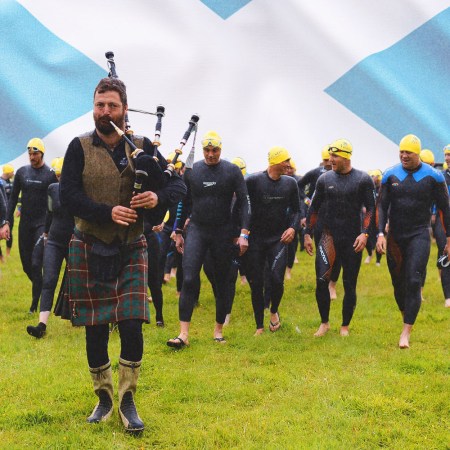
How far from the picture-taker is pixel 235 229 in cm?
810

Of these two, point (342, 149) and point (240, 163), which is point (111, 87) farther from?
point (240, 163)

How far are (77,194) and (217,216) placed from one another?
3570 millimetres

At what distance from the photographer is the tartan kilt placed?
184 inches

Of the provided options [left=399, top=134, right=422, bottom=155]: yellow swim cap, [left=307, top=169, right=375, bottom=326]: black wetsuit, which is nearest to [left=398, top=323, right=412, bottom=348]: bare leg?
[left=307, top=169, right=375, bottom=326]: black wetsuit

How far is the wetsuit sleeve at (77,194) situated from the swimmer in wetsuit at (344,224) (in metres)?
4.26

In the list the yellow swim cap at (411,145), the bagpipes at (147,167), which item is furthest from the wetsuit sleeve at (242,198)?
the bagpipes at (147,167)

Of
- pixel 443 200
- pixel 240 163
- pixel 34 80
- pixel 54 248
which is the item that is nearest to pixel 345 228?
pixel 443 200

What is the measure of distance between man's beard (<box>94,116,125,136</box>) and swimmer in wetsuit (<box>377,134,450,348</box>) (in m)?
4.16

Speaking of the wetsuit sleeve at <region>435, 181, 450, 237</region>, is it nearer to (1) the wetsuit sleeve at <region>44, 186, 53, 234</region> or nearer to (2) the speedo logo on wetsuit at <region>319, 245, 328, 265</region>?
(2) the speedo logo on wetsuit at <region>319, 245, 328, 265</region>

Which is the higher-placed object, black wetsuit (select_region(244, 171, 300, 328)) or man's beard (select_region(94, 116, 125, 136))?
man's beard (select_region(94, 116, 125, 136))

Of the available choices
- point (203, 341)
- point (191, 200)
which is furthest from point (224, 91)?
point (203, 341)

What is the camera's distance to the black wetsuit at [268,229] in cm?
847

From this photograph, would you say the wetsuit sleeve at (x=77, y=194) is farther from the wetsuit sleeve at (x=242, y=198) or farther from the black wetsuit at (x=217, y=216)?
the wetsuit sleeve at (x=242, y=198)

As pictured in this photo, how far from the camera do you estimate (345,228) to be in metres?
8.21
